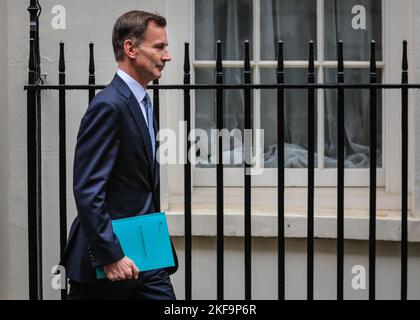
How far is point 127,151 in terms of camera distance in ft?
10.1

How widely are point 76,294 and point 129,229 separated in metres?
0.41

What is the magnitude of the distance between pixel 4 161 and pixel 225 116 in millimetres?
1476

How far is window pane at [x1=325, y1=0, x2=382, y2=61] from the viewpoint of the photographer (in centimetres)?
511

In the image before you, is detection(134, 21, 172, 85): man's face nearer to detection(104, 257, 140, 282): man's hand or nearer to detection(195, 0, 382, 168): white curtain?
detection(104, 257, 140, 282): man's hand

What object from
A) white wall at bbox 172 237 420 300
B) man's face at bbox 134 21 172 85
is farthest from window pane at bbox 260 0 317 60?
man's face at bbox 134 21 172 85

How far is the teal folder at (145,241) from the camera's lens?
305 cm

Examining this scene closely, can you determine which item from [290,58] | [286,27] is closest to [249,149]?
[290,58]

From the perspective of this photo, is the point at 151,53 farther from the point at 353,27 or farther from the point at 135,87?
the point at 353,27

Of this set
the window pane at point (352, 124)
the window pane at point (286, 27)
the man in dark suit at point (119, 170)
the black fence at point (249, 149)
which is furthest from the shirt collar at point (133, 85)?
the window pane at point (352, 124)

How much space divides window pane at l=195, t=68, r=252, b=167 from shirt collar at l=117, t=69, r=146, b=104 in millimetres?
1881

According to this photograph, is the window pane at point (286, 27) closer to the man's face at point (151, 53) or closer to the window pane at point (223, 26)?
the window pane at point (223, 26)
